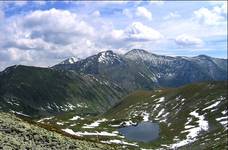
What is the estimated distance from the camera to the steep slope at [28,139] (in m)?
Answer: 27.3

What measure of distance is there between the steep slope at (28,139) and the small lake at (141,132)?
416 ft

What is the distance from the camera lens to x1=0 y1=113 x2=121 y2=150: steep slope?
2730cm

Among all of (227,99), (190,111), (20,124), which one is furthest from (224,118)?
(20,124)

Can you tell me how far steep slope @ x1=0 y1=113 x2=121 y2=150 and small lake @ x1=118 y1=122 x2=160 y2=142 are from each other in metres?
127

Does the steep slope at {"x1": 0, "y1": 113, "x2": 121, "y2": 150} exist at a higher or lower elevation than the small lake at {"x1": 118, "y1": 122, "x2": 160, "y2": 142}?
higher

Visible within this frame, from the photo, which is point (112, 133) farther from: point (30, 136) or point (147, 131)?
point (30, 136)

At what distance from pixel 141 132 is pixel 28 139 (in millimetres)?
151848

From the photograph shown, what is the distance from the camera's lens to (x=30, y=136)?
28.9 metres

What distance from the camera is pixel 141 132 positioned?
178 m

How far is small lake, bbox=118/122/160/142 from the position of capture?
161 m

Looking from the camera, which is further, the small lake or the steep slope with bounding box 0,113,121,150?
the small lake

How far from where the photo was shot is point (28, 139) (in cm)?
2852

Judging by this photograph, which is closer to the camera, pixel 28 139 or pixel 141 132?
pixel 28 139

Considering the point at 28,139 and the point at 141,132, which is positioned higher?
the point at 28,139
